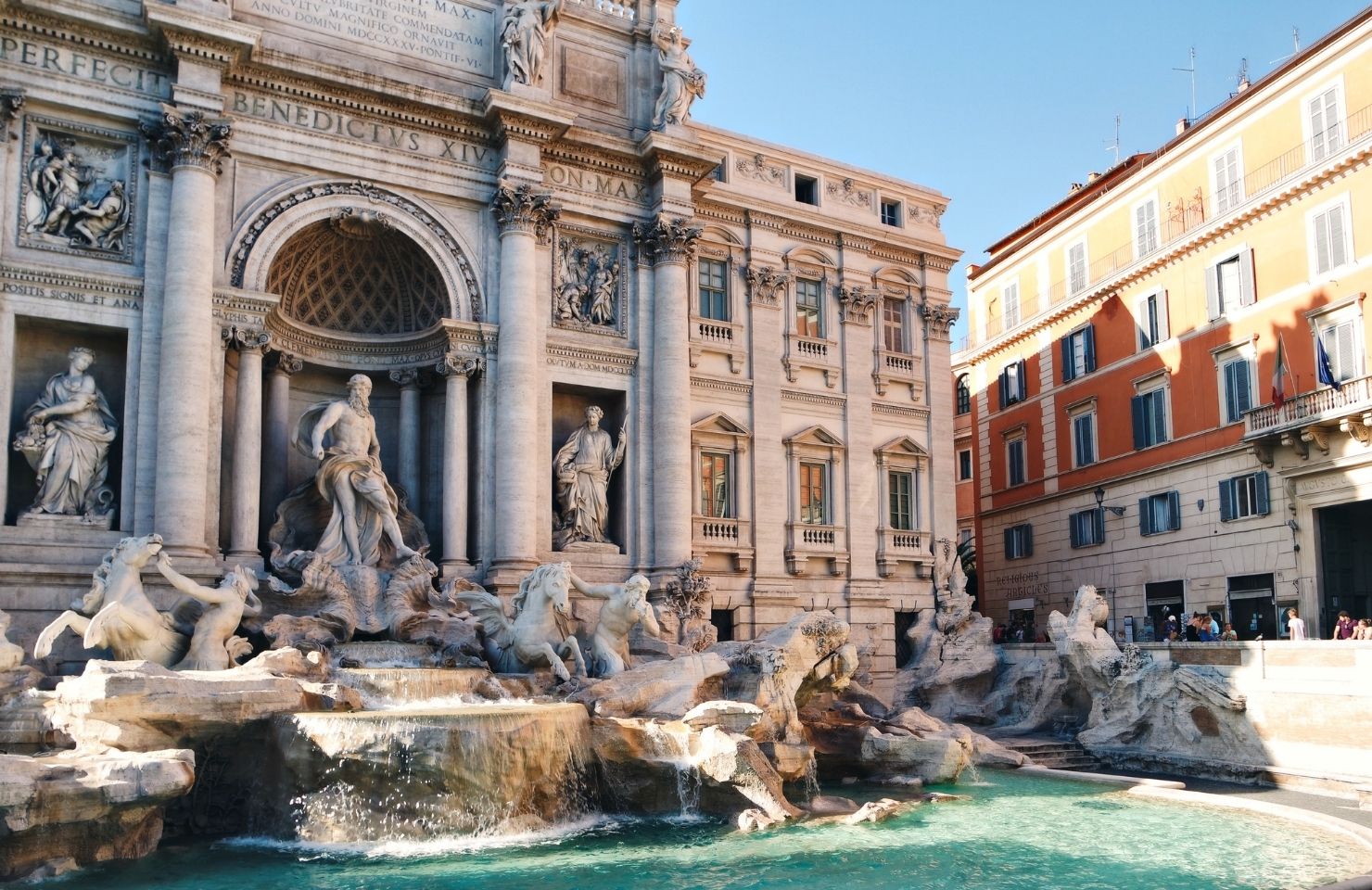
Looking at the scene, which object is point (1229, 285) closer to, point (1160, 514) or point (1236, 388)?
point (1236, 388)

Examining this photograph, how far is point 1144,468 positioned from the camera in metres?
29.3

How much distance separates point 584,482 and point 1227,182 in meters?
16.4

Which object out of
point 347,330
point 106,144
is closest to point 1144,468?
point 347,330

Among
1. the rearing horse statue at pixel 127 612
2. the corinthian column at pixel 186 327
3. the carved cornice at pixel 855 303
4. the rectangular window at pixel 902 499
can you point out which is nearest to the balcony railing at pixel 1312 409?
the rectangular window at pixel 902 499

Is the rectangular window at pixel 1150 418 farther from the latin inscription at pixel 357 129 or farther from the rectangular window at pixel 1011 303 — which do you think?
the latin inscription at pixel 357 129

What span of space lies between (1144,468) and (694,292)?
1219 centimetres

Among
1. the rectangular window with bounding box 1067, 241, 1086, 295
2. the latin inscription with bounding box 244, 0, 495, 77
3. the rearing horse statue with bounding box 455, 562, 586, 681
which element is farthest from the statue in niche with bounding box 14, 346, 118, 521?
the rectangular window with bounding box 1067, 241, 1086, 295

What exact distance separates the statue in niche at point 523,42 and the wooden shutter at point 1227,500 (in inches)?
668

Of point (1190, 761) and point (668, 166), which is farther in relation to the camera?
point (668, 166)

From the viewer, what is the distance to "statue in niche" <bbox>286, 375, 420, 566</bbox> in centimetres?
1955

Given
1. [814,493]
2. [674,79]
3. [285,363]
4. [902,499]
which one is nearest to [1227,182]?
[902,499]

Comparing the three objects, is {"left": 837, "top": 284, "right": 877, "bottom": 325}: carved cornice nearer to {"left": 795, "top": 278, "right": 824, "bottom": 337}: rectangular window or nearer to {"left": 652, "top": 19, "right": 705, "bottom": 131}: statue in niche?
{"left": 795, "top": 278, "right": 824, "bottom": 337}: rectangular window

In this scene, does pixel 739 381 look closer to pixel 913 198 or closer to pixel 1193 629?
pixel 913 198

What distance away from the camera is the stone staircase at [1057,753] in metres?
21.1
